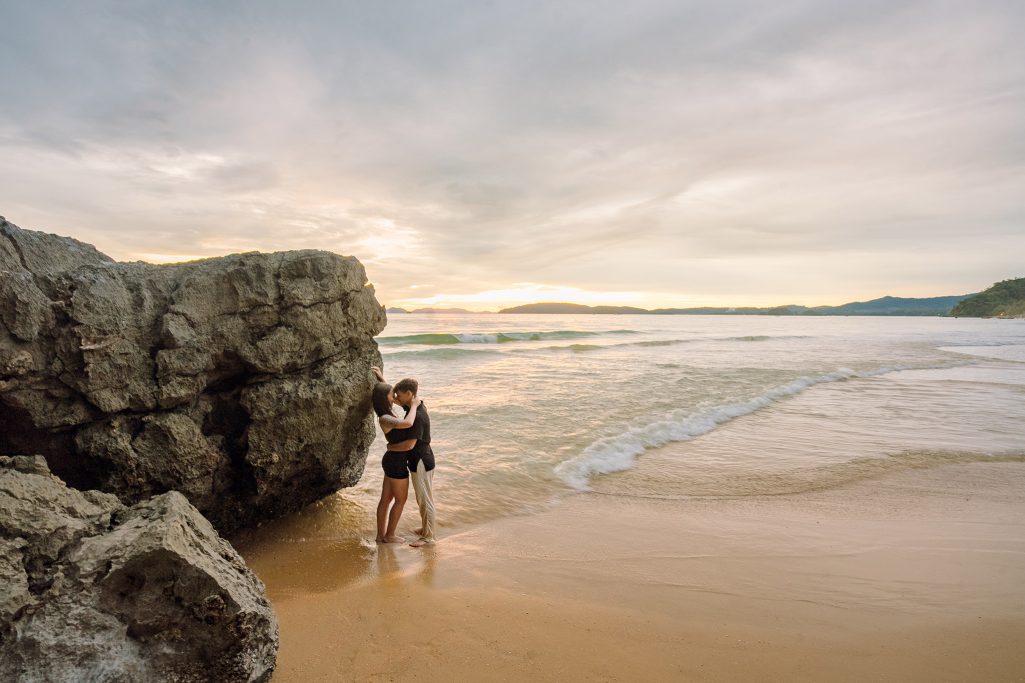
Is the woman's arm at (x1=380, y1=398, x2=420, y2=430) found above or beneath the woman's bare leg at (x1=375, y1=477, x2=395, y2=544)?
above

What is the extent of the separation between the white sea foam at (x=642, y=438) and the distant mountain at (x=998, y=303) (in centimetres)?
13401

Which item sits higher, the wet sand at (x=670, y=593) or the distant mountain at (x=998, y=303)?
the distant mountain at (x=998, y=303)

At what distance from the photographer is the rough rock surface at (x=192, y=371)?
4453 mm

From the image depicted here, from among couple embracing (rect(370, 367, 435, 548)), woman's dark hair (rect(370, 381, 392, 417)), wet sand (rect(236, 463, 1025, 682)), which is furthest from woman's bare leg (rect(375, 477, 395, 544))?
woman's dark hair (rect(370, 381, 392, 417))

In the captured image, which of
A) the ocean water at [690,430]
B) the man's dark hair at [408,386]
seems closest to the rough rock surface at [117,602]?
the man's dark hair at [408,386]

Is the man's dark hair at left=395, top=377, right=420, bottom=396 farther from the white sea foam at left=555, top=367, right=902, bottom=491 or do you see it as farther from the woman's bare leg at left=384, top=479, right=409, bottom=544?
the white sea foam at left=555, top=367, right=902, bottom=491

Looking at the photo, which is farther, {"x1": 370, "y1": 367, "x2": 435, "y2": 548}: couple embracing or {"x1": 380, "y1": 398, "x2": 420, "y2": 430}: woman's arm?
{"x1": 370, "y1": 367, "x2": 435, "y2": 548}: couple embracing

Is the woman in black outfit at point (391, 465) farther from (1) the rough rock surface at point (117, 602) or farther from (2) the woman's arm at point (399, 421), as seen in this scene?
(1) the rough rock surface at point (117, 602)

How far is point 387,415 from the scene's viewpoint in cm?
603

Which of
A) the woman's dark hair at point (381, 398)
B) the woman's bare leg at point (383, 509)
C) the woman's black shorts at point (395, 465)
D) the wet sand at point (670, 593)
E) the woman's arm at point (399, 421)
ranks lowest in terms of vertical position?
the wet sand at point (670, 593)

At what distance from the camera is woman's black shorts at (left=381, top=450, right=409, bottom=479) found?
6.09m

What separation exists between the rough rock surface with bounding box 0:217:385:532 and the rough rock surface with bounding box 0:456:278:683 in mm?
1650

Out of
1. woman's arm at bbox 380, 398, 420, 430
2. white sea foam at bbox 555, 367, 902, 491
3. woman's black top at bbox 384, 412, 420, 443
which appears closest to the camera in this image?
woman's arm at bbox 380, 398, 420, 430

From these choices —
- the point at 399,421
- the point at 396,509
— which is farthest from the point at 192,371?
the point at 396,509
